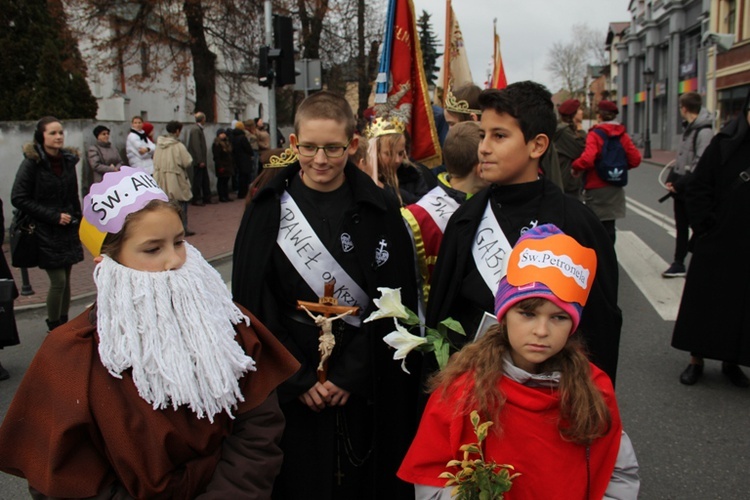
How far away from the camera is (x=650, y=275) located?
8383mm

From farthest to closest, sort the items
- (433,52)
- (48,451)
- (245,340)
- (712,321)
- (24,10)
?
(433,52) → (24,10) → (712,321) → (245,340) → (48,451)

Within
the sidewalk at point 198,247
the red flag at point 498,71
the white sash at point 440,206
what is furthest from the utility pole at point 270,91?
the white sash at point 440,206

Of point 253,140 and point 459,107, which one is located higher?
point 253,140

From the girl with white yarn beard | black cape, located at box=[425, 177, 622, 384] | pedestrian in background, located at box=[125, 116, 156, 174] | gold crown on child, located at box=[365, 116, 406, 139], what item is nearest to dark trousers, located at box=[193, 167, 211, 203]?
pedestrian in background, located at box=[125, 116, 156, 174]

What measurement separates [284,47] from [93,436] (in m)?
11.9

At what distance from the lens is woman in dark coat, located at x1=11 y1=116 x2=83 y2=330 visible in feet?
20.3

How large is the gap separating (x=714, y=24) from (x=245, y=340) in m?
36.1

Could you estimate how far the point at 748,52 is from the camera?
28.4 meters

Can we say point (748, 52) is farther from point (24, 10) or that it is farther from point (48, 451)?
point (48, 451)

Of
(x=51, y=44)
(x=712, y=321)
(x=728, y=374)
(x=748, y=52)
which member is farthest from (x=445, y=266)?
(x=748, y=52)

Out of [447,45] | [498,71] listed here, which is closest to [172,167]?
[498,71]

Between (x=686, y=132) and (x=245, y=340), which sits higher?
(x=686, y=132)

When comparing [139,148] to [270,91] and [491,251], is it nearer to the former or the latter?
[270,91]

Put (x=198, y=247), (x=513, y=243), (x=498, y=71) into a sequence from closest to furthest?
(x=513, y=243) → (x=498, y=71) → (x=198, y=247)
